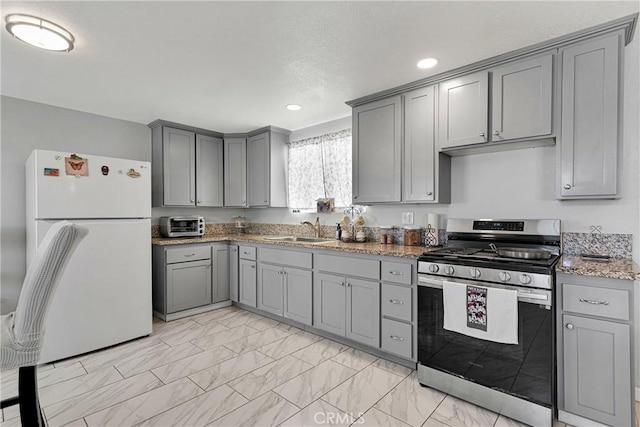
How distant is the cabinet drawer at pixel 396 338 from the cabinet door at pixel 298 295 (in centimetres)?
85

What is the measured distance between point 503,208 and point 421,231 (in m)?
0.72

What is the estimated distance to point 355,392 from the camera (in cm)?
218

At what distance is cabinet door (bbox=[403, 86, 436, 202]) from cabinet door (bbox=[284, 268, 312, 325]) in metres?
1.27

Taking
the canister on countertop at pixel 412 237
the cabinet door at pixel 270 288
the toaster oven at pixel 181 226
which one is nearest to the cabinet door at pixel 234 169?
Result: the toaster oven at pixel 181 226

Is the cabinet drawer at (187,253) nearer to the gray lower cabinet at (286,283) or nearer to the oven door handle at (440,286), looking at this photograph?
the gray lower cabinet at (286,283)

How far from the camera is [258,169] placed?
4336 mm

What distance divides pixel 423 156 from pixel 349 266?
114 cm

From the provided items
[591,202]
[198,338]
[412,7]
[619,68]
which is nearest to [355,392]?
[198,338]

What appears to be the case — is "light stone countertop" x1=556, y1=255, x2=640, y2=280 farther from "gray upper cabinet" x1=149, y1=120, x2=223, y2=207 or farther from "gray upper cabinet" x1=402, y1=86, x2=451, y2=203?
"gray upper cabinet" x1=149, y1=120, x2=223, y2=207

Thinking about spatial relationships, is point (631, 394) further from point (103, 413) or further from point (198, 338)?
point (198, 338)

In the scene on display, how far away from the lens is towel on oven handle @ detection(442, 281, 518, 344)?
1.87 metres

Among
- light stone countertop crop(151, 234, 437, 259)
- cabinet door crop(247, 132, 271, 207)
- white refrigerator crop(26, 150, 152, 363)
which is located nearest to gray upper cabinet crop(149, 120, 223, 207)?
cabinet door crop(247, 132, 271, 207)

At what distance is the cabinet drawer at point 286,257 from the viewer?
318 cm

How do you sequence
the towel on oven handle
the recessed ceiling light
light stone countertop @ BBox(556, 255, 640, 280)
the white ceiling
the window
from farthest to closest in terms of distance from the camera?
the window → the recessed ceiling light → the towel on oven handle → the white ceiling → light stone countertop @ BBox(556, 255, 640, 280)
